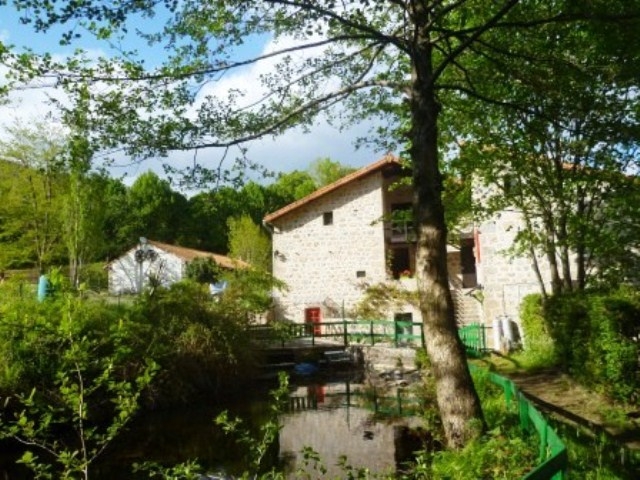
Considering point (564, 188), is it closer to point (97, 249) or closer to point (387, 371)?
point (387, 371)

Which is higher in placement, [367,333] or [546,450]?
[367,333]

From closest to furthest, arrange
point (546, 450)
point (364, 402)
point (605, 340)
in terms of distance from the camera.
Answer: point (546, 450) < point (605, 340) < point (364, 402)

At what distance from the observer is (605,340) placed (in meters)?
8.00

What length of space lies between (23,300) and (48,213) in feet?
59.4

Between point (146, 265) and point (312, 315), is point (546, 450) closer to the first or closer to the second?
point (312, 315)

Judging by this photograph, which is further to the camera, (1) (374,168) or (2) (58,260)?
(2) (58,260)

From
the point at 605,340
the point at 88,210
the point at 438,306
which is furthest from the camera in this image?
the point at 88,210

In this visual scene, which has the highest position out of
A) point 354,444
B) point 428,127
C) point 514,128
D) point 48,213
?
point 48,213

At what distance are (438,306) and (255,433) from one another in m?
7.34

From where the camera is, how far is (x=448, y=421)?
5.80m

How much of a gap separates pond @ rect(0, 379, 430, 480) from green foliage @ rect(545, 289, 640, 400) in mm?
3387

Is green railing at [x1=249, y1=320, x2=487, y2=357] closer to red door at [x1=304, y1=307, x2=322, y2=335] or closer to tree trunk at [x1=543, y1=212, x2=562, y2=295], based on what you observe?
red door at [x1=304, y1=307, x2=322, y2=335]

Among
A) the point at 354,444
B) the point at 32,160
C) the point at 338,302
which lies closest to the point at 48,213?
the point at 32,160

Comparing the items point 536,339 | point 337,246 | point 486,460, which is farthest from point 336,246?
point 486,460
